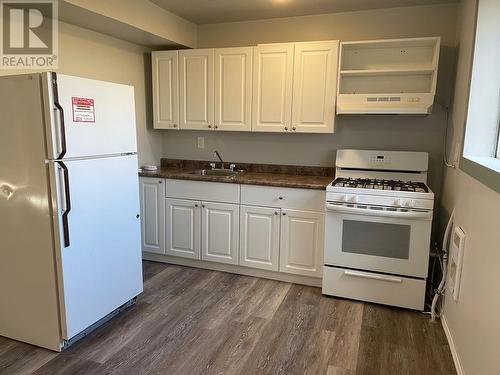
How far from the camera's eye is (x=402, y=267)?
2.70 metres

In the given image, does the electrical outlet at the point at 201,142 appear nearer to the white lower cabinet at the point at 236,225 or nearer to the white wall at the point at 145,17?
the white lower cabinet at the point at 236,225

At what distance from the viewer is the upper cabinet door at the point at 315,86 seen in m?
3.08

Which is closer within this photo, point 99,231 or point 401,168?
point 99,231

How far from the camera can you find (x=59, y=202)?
2.06 meters

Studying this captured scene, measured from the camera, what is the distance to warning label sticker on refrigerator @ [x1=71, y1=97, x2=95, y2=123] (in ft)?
6.89

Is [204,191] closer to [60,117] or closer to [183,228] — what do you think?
[183,228]

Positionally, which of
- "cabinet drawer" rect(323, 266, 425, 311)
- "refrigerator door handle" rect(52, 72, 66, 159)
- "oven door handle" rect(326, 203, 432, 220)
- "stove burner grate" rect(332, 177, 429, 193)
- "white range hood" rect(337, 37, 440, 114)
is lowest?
"cabinet drawer" rect(323, 266, 425, 311)

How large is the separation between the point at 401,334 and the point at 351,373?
0.59 m

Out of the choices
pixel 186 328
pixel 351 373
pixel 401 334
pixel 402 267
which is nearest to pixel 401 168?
pixel 402 267

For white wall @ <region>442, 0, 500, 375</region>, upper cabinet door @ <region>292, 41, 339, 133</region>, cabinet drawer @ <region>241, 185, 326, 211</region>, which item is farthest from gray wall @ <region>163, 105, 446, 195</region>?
cabinet drawer @ <region>241, 185, 326, 211</region>

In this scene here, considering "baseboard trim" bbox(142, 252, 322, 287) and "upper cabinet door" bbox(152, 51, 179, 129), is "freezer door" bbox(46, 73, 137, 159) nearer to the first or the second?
"upper cabinet door" bbox(152, 51, 179, 129)

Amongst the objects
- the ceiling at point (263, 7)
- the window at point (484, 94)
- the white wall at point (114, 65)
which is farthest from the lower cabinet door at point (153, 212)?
the window at point (484, 94)

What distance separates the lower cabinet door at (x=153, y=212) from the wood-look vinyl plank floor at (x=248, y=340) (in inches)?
24.2

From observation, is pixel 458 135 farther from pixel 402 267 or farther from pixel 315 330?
pixel 315 330
